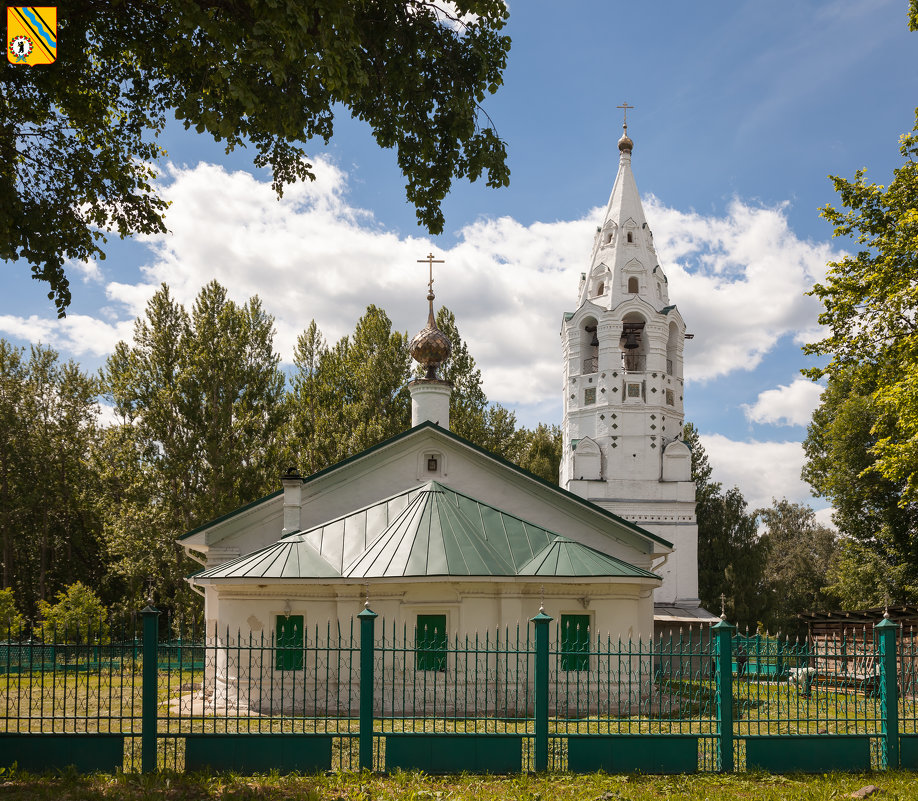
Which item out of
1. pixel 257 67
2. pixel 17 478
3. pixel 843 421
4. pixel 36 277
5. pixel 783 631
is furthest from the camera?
pixel 783 631

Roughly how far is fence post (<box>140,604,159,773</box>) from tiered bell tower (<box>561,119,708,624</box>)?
70.6 ft

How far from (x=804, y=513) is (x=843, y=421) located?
33666 millimetres

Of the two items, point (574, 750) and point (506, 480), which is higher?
point (506, 480)

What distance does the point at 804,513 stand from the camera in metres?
55.6

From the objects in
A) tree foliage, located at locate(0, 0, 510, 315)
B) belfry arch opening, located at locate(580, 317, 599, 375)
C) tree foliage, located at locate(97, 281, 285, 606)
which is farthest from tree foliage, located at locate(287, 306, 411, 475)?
tree foliage, located at locate(0, 0, 510, 315)

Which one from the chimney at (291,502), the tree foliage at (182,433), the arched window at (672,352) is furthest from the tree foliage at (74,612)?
the arched window at (672,352)

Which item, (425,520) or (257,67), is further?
(425,520)

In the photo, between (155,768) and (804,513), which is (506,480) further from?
(804,513)

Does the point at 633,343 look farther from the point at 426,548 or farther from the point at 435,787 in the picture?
the point at 435,787

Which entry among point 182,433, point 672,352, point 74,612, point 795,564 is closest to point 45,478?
point 182,433

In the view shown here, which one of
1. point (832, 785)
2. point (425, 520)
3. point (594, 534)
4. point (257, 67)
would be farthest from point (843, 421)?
point (257, 67)

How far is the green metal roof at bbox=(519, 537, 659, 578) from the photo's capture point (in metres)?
14.5

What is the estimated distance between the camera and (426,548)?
1459cm

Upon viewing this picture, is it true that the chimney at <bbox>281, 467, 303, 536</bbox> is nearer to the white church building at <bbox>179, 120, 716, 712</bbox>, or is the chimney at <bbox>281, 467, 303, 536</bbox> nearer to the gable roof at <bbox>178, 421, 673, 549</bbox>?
the white church building at <bbox>179, 120, 716, 712</bbox>
